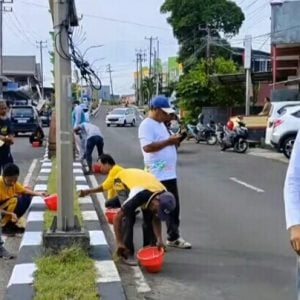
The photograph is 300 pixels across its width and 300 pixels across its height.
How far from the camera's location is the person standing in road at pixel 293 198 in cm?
332

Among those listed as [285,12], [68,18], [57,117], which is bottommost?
[57,117]

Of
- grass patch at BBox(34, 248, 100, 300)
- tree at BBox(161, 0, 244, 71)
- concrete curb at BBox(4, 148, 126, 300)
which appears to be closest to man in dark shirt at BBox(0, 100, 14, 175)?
concrete curb at BBox(4, 148, 126, 300)

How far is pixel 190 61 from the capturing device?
178 ft

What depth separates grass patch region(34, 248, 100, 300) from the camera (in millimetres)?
5422

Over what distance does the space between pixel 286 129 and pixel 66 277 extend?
592 inches

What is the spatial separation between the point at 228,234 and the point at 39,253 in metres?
2.75

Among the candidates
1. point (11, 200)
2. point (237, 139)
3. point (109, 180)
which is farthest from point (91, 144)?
point (237, 139)

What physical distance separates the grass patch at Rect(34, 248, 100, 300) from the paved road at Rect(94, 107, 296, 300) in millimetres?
417

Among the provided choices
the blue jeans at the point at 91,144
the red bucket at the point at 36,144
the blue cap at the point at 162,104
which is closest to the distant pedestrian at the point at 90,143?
the blue jeans at the point at 91,144

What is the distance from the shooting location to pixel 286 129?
65.7 feet

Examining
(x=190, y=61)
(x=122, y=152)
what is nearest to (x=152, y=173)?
(x=122, y=152)

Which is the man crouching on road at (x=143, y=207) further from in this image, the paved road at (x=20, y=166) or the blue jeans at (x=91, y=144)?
the blue jeans at (x=91, y=144)

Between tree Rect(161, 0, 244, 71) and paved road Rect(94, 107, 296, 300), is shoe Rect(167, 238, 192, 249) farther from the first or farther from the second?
tree Rect(161, 0, 244, 71)

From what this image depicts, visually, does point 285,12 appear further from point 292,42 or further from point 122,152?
point 122,152
